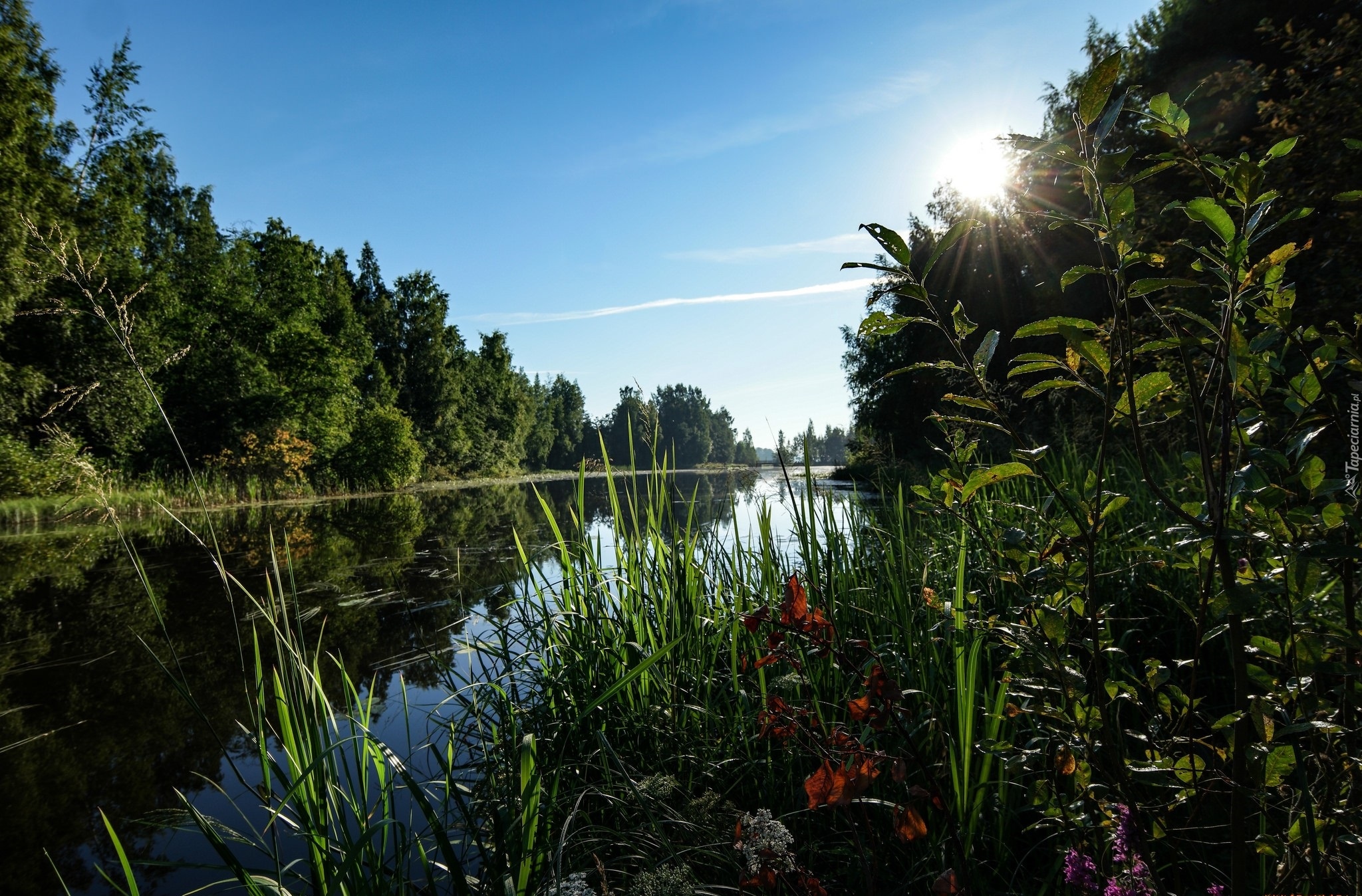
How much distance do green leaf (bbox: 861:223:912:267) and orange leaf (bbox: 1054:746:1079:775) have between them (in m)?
0.73

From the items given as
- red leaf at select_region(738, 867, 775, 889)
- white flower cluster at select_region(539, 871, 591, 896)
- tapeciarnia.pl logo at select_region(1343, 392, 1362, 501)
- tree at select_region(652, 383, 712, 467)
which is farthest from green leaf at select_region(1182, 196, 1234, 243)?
tree at select_region(652, 383, 712, 467)

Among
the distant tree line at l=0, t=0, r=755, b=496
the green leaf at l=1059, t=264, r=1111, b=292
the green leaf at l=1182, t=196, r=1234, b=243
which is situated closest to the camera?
the green leaf at l=1182, t=196, r=1234, b=243

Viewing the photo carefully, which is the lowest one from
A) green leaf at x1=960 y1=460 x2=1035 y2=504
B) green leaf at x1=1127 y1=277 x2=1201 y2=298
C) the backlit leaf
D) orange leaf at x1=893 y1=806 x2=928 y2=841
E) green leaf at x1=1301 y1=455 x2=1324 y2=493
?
orange leaf at x1=893 y1=806 x2=928 y2=841

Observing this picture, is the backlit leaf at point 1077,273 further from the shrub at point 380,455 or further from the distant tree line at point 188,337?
the shrub at point 380,455

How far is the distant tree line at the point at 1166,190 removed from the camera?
7.29 ft

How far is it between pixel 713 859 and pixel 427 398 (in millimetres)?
31632

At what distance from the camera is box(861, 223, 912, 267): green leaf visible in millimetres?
826

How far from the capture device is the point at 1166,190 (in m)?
8.69

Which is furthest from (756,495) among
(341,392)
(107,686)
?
(341,392)

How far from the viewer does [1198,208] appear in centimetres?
68

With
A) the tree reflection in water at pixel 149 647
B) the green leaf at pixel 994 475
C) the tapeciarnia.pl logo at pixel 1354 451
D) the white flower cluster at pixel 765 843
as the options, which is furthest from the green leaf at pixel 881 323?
the tree reflection in water at pixel 149 647

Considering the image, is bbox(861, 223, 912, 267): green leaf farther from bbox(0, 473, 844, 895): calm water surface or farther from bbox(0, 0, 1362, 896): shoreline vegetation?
bbox(0, 473, 844, 895): calm water surface

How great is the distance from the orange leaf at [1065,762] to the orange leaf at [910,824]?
0.21 metres

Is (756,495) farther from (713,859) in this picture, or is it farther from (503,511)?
(503,511)
